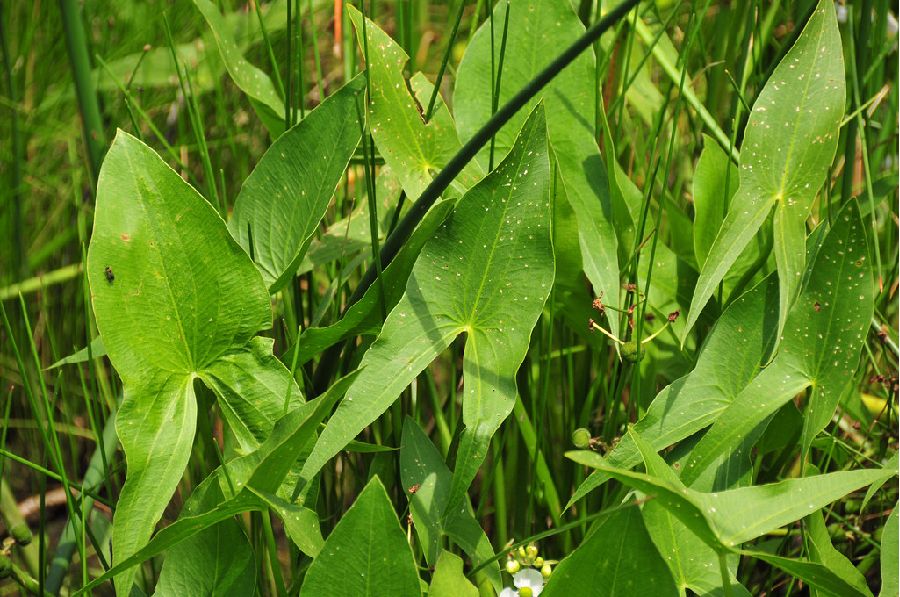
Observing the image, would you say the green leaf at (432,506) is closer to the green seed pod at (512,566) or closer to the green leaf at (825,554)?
the green seed pod at (512,566)

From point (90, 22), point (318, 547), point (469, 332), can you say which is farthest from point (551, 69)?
point (90, 22)

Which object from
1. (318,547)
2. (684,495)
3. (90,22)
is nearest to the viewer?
(684,495)

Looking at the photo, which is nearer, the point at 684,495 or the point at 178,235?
the point at 684,495

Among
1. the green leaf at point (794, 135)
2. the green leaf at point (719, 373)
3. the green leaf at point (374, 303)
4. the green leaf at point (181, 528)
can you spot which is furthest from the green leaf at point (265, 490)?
the green leaf at point (794, 135)

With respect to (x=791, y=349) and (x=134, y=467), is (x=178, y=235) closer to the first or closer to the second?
(x=134, y=467)

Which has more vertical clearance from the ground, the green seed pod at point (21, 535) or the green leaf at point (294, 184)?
the green leaf at point (294, 184)

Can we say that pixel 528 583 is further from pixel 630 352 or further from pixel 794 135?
pixel 794 135
